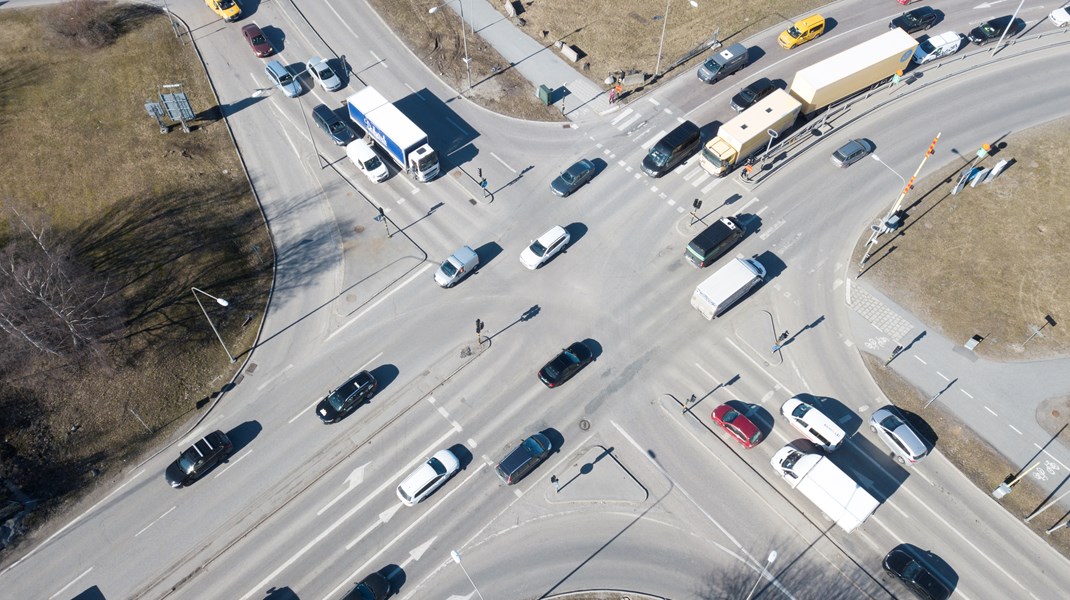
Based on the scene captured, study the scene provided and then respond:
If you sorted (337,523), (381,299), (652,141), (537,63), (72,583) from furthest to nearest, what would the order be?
(537,63) < (652,141) < (381,299) < (337,523) < (72,583)

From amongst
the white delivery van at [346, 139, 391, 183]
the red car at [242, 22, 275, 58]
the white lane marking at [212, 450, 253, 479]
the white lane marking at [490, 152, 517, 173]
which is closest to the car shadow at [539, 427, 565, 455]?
the white lane marking at [212, 450, 253, 479]

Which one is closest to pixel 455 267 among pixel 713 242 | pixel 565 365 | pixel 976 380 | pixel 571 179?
pixel 565 365

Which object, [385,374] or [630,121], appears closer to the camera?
[385,374]

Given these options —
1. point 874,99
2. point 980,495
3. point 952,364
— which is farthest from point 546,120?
point 980,495

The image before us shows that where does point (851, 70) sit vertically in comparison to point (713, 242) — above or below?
above

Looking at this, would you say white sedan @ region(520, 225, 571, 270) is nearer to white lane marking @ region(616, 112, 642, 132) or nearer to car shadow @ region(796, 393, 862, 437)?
white lane marking @ region(616, 112, 642, 132)

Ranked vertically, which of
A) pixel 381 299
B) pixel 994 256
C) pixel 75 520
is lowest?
pixel 75 520

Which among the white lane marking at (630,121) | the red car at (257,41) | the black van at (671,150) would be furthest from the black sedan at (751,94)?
the red car at (257,41)

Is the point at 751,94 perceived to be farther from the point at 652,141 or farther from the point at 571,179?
the point at 571,179

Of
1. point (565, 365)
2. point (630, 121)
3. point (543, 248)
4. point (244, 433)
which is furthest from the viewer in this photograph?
point (630, 121)
